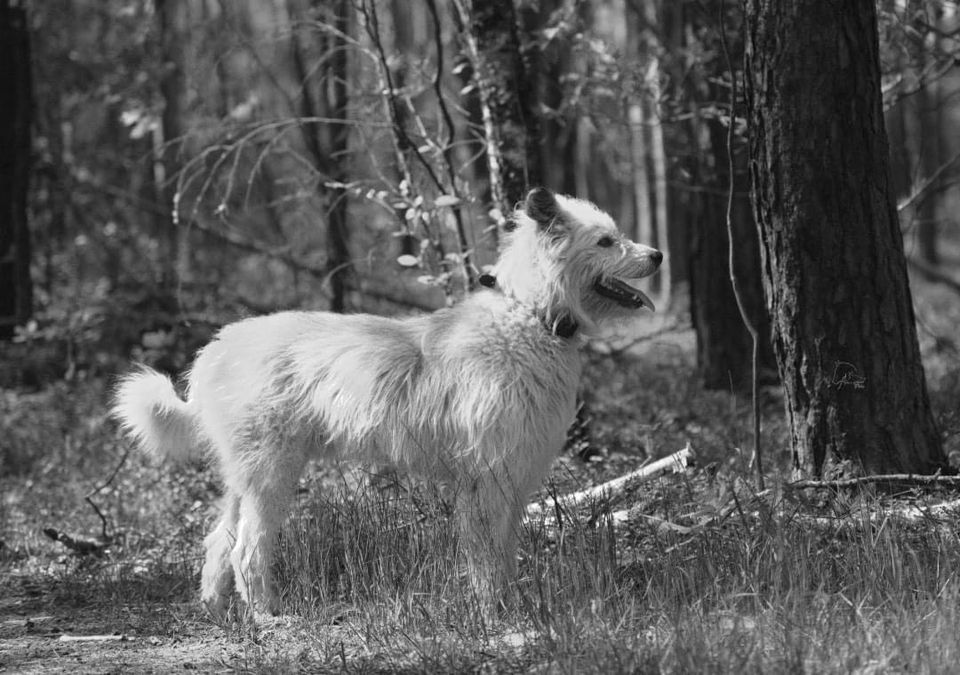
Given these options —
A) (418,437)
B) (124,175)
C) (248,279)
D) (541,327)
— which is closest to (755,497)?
(541,327)

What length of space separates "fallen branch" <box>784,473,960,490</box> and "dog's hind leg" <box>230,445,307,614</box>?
2565 millimetres

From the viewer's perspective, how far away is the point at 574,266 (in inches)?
212

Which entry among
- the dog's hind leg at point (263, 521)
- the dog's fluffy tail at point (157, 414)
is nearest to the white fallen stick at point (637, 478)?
the dog's hind leg at point (263, 521)

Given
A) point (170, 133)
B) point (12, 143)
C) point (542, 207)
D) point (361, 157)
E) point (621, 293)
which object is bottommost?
point (621, 293)

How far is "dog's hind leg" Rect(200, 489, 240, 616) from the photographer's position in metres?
5.68

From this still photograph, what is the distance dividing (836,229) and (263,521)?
3.38m

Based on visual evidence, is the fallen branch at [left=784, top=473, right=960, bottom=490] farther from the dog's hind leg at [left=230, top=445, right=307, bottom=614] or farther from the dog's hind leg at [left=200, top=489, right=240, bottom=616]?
the dog's hind leg at [left=200, top=489, right=240, bottom=616]

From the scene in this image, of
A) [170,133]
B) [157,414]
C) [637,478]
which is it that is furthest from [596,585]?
[170,133]

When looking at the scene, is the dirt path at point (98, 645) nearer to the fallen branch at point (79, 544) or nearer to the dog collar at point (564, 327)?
the fallen branch at point (79, 544)

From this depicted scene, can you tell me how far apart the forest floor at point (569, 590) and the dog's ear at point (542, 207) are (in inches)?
55.3

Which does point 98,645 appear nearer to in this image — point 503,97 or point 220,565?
point 220,565

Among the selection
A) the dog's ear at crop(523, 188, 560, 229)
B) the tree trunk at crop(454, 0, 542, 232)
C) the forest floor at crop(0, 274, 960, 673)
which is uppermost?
the tree trunk at crop(454, 0, 542, 232)

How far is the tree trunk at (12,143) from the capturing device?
1237 centimetres

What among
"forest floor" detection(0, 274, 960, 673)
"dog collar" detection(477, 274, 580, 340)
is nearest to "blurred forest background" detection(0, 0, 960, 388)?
"dog collar" detection(477, 274, 580, 340)
